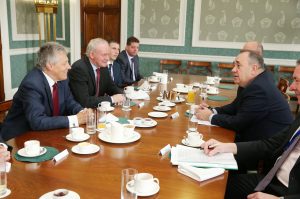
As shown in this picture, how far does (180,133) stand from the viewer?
2.06 metres

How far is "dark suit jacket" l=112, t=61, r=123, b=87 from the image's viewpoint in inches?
172

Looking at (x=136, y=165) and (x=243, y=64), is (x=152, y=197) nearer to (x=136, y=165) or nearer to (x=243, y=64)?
(x=136, y=165)

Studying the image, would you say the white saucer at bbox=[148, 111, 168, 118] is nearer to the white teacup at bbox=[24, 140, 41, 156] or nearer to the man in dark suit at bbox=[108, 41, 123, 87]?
the white teacup at bbox=[24, 140, 41, 156]

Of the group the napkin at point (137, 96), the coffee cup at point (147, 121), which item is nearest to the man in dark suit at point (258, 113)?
the coffee cup at point (147, 121)

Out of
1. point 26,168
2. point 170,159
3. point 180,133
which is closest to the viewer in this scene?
point 26,168

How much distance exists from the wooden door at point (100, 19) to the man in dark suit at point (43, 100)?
4675 mm

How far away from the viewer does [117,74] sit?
4.41 m

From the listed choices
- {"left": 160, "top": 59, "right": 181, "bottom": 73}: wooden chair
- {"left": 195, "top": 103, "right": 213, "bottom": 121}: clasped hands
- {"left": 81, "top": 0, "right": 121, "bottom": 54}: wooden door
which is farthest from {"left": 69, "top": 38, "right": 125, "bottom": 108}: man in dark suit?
{"left": 81, "top": 0, "right": 121, "bottom": 54}: wooden door

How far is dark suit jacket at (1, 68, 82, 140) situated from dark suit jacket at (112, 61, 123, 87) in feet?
6.30

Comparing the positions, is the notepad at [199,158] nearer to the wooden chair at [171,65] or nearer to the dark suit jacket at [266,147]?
the dark suit jacket at [266,147]

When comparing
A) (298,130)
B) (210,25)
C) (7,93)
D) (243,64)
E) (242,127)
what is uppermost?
(210,25)

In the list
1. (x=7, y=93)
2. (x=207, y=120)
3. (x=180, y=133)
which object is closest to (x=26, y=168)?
(x=180, y=133)

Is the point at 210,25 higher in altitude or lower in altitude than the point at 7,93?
higher

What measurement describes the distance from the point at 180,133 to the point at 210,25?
491cm
